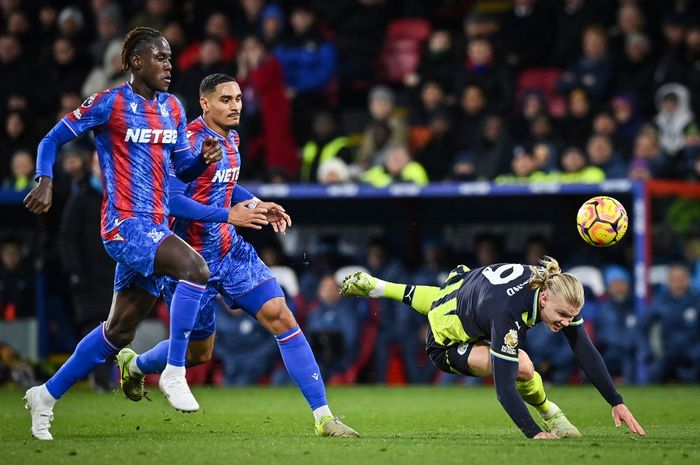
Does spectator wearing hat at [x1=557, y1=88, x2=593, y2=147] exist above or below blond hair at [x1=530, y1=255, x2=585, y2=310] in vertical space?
above

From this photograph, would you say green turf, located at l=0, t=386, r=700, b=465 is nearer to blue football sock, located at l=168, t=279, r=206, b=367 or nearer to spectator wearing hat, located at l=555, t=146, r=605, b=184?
blue football sock, located at l=168, t=279, r=206, b=367

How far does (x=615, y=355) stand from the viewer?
14172 millimetres

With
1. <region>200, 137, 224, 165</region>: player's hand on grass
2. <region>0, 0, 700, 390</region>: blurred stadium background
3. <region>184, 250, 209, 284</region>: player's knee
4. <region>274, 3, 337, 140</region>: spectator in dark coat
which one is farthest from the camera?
<region>274, 3, 337, 140</region>: spectator in dark coat

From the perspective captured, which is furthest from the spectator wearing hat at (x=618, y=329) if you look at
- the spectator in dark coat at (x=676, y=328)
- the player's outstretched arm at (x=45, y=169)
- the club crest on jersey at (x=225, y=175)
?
the player's outstretched arm at (x=45, y=169)

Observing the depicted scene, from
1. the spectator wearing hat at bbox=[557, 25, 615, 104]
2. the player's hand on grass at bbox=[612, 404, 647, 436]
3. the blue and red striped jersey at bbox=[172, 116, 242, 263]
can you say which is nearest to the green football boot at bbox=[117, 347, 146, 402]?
the blue and red striped jersey at bbox=[172, 116, 242, 263]

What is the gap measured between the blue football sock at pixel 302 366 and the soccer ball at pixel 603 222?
8.16ft

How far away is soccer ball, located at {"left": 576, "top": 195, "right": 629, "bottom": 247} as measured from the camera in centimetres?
957

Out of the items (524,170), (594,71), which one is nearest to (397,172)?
(524,170)

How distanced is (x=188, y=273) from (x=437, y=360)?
1814mm

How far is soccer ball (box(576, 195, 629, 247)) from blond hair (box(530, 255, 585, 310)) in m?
1.92

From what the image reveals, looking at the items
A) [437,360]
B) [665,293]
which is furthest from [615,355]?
[437,360]

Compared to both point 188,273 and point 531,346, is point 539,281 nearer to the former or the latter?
point 188,273

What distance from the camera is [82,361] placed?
8.09 meters

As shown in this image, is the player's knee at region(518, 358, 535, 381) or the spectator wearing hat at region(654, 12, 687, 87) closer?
the player's knee at region(518, 358, 535, 381)
